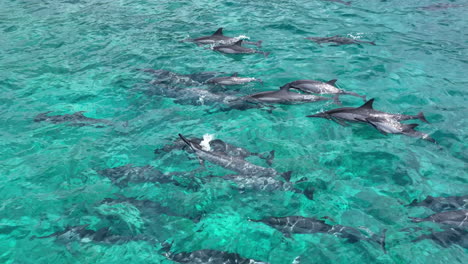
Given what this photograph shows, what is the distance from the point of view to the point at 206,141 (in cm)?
741

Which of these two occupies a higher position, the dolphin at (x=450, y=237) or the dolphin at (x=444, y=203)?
the dolphin at (x=444, y=203)

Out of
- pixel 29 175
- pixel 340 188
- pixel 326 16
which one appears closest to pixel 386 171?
pixel 340 188

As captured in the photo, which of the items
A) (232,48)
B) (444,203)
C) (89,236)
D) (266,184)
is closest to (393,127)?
(444,203)

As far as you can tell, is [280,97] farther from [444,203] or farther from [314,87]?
[444,203]

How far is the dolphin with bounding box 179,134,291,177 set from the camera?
6516 mm

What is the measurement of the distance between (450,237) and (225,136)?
4747mm

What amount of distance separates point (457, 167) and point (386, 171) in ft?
4.74

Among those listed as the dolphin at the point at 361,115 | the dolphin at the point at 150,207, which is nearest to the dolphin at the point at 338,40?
the dolphin at the point at 361,115

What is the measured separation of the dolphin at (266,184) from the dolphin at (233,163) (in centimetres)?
9

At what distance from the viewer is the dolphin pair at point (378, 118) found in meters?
7.70

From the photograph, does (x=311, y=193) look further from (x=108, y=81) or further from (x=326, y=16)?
(x=326, y=16)

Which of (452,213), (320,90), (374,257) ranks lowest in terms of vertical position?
(374,257)

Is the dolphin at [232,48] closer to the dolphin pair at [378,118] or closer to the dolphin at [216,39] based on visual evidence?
the dolphin at [216,39]

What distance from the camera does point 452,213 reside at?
5664mm
